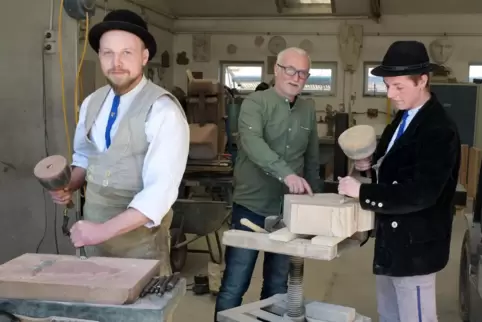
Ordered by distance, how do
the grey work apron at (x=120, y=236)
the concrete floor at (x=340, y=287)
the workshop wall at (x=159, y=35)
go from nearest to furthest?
the grey work apron at (x=120, y=236) < the concrete floor at (x=340, y=287) < the workshop wall at (x=159, y=35)

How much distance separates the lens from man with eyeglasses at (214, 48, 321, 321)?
2568 millimetres

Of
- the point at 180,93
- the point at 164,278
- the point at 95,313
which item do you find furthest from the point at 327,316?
the point at 180,93

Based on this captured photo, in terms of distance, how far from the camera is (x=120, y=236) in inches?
70.1

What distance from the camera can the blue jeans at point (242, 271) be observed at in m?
2.64

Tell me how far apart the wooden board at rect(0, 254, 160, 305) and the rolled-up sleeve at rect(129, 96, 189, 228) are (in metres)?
0.20

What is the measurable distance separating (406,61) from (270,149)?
78cm

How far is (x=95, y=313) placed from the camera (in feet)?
4.27

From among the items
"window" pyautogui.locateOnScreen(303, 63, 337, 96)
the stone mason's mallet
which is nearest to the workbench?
the stone mason's mallet

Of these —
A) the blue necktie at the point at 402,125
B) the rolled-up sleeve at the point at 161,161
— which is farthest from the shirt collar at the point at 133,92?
the blue necktie at the point at 402,125

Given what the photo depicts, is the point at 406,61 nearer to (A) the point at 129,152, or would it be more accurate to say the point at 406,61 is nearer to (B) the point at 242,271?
(A) the point at 129,152

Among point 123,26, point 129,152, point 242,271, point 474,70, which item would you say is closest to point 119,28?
point 123,26

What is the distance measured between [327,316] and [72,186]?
3.14 feet

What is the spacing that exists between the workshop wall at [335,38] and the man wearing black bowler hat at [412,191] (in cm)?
670

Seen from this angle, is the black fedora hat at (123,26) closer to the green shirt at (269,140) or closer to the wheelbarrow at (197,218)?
the green shirt at (269,140)
